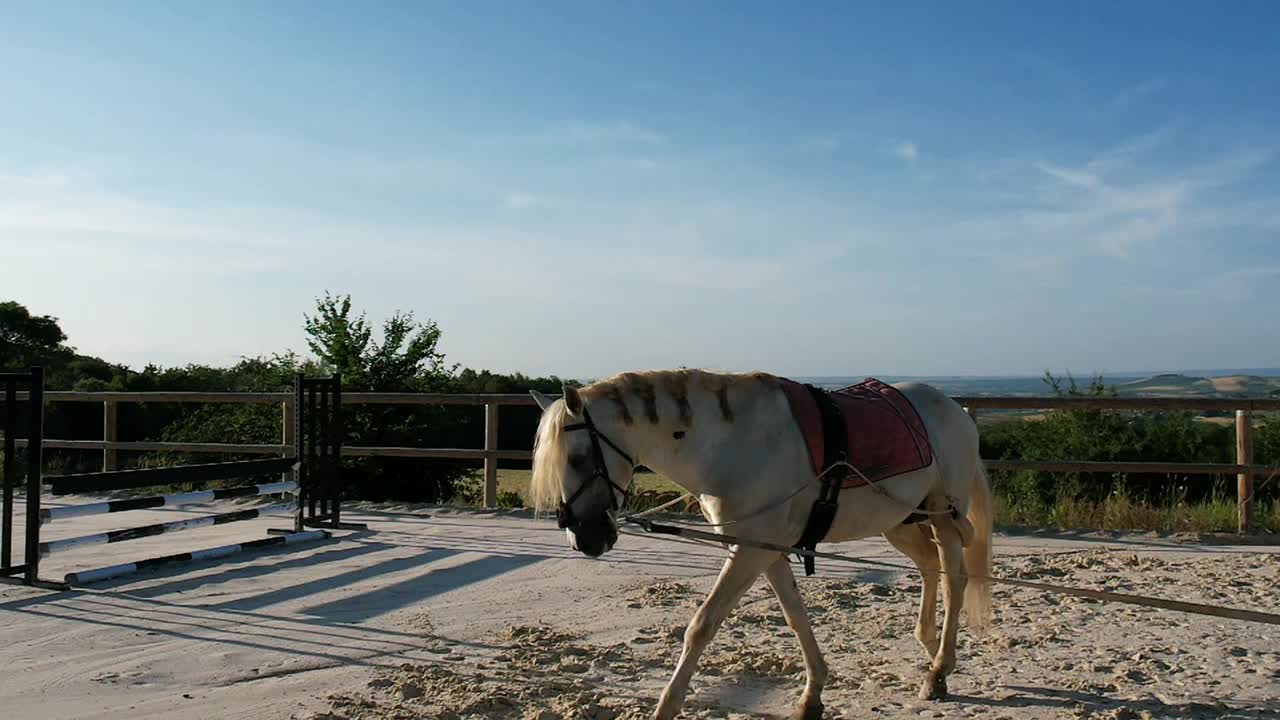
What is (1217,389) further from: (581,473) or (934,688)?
(581,473)

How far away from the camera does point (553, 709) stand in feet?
13.1

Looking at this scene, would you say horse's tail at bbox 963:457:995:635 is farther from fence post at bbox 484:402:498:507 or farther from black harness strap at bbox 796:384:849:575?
fence post at bbox 484:402:498:507

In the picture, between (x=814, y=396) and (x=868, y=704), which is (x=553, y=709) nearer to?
(x=868, y=704)

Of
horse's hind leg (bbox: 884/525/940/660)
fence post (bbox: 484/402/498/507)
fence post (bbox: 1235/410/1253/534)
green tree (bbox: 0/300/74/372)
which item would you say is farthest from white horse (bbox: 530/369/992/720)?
green tree (bbox: 0/300/74/372)

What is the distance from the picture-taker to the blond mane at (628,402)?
3.82m

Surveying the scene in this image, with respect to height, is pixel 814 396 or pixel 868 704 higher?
pixel 814 396

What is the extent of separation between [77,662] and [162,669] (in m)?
0.50

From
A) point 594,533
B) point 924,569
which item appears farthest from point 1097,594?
point 594,533

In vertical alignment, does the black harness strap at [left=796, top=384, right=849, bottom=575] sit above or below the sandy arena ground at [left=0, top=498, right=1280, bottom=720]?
above

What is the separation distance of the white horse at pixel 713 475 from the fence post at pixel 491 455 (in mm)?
6404

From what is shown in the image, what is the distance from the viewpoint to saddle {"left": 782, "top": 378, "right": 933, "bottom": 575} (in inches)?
157

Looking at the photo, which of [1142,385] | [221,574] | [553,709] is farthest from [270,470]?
[1142,385]

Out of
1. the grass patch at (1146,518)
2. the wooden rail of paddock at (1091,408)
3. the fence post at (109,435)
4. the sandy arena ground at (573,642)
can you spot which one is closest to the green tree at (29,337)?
the fence post at (109,435)

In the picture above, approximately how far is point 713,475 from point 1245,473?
703 cm
